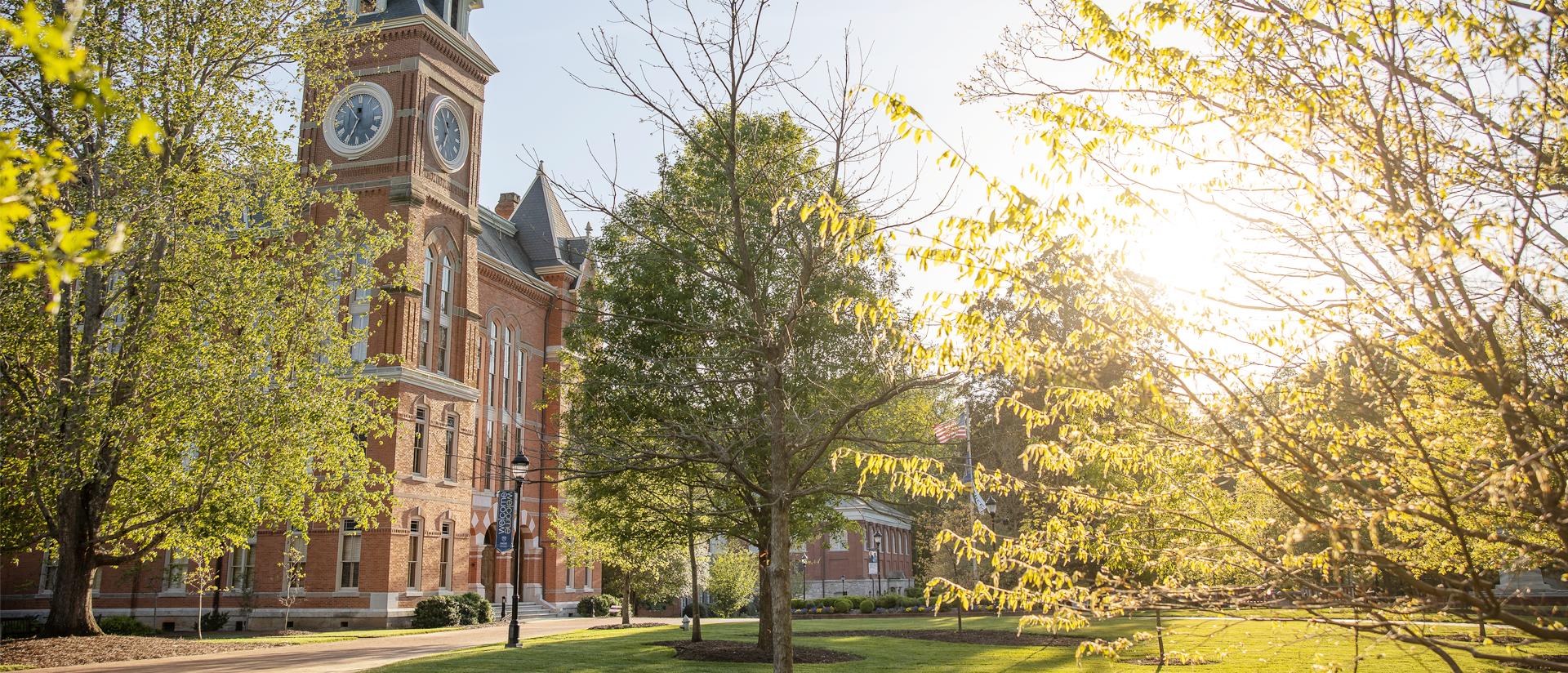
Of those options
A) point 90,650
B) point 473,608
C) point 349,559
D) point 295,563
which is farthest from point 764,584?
point 295,563

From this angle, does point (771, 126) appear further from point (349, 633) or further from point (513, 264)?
point (513, 264)

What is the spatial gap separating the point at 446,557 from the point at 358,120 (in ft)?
54.8

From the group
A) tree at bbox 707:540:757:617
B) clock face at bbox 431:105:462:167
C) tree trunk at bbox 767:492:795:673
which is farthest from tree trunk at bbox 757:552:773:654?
clock face at bbox 431:105:462:167

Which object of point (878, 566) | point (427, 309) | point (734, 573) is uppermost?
point (427, 309)

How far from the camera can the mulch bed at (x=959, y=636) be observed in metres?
23.2

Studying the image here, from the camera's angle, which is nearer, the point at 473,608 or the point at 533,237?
the point at 473,608

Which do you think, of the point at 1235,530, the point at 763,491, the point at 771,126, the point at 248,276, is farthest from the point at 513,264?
the point at 1235,530

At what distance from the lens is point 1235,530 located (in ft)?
19.6

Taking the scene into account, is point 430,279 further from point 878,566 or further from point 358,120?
point 878,566

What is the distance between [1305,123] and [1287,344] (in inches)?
50.0

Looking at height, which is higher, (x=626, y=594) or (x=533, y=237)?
(x=533, y=237)

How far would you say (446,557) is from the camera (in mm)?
33906

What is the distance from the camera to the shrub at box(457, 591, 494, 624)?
103ft

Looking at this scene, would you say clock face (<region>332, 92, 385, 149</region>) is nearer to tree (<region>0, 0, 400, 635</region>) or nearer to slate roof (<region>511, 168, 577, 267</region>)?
slate roof (<region>511, 168, 577, 267</region>)
